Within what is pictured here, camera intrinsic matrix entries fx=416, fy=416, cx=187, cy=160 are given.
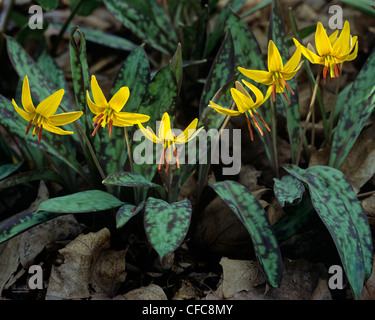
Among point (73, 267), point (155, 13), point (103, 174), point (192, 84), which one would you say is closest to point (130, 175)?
point (103, 174)

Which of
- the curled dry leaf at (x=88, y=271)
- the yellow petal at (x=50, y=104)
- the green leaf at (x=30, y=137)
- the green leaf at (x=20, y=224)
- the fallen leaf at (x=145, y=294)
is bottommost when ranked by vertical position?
the fallen leaf at (x=145, y=294)

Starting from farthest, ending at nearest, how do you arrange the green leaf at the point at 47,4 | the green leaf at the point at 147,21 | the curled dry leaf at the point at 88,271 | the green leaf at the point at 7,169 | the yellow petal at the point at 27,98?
1. the green leaf at the point at 147,21
2. the green leaf at the point at 47,4
3. the green leaf at the point at 7,169
4. the curled dry leaf at the point at 88,271
5. the yellow petal at the point at 27,98

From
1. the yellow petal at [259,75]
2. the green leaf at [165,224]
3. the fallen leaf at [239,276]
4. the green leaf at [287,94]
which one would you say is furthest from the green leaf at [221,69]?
the fallen leaf at [239,276]

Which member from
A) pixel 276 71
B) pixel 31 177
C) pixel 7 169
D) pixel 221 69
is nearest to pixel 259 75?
pixel 276 71

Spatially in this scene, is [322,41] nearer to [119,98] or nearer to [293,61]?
Answer: [293,61]

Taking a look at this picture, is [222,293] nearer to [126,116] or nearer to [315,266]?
[315,266]

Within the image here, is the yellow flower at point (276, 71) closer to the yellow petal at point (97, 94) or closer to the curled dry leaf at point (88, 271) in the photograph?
the yellow petal at point (97, 94)
